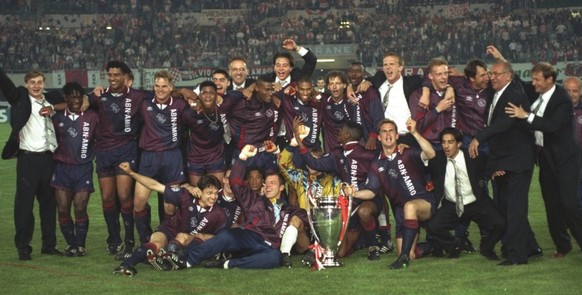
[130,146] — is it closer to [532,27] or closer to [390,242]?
[390,242]

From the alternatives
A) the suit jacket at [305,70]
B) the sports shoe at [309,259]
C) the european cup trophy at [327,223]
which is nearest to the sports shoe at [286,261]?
the sports shoe at [309,259]

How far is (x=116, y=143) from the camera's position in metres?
10.3

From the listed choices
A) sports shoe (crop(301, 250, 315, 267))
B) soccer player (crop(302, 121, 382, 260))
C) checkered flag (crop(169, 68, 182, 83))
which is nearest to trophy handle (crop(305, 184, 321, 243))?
sports shoe (crop(301, 250, 315, 267))

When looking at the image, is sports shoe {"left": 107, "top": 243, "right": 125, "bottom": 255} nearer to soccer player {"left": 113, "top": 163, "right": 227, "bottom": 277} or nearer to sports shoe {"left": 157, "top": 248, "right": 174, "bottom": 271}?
soccer player {"left": 113, "top": 163, "right": 227, "bottom": 277}

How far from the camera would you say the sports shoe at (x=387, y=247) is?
391 inches

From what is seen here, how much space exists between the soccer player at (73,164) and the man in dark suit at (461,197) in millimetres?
3615

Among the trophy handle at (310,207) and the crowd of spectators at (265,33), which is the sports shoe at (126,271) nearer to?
the trophy handle at (310,207)

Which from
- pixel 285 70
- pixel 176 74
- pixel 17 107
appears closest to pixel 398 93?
pixel 285 70

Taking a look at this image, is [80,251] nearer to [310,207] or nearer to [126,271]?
[126,271]

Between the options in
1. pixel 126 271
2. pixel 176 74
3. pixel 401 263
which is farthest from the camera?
pixel 176 74

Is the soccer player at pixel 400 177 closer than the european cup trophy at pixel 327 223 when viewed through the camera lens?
No

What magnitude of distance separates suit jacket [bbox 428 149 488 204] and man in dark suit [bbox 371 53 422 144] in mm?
682

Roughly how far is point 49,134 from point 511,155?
4676 millimetres

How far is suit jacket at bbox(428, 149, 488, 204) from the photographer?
9312mm
